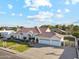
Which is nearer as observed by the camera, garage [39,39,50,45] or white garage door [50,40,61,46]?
white garage door [50,40,61,46]

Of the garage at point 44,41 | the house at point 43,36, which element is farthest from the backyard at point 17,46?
the house at point 43,36

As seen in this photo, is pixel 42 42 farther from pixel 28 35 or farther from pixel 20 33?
pixel 20 33

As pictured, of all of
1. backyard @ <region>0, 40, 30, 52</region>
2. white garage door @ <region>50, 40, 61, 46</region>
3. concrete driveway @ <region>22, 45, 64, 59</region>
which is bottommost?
concrete driveway @ <region>22, 45, 64, 59</region>

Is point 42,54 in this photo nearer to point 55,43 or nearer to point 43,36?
point 55,43

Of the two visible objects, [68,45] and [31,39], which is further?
[31,39]

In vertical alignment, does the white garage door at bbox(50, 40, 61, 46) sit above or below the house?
below

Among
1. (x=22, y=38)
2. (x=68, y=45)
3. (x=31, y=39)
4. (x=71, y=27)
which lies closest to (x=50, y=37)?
(x=68, y=45)

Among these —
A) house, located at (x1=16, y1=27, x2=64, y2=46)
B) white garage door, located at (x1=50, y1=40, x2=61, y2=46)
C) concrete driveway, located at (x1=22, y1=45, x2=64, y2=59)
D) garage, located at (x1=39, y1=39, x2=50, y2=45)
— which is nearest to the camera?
concrete driveway, located at (x1=22, y1=45, x2=64, y2=59)

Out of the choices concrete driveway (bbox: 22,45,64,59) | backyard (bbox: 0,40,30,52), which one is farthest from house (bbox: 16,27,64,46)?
concrete driveway (bbox: 22,45,64,59)

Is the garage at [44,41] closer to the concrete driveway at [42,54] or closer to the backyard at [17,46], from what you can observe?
the backyard at [17,46]

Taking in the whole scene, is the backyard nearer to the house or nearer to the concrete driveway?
the concrete driveway

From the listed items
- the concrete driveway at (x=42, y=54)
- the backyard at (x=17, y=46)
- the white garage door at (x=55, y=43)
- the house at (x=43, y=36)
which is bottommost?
the concrete driveway at (x=42, y=54)
